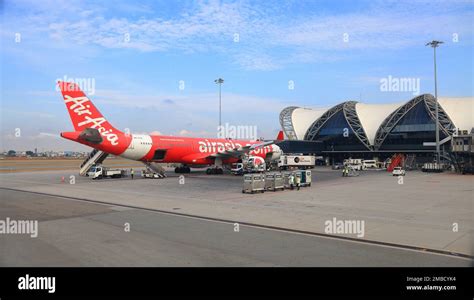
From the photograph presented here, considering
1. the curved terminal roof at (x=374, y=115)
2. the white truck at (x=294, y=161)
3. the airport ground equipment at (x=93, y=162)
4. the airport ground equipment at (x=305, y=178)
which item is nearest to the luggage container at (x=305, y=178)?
the airport ground equipment at (x=305, y=178)

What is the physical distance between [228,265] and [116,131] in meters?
33.0

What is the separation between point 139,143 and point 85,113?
21.1 ft

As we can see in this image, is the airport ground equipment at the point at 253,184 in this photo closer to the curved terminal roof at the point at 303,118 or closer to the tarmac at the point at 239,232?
the tarmac at the point at 239,232

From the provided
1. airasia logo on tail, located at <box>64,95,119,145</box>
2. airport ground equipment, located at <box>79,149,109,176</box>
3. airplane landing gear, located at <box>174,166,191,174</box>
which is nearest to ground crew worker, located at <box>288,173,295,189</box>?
airasia logo on tail, located at <box>64,95,119,145</box>

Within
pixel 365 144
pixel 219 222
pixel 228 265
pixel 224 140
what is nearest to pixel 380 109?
pixel 365 144

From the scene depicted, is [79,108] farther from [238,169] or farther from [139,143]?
[238,169]

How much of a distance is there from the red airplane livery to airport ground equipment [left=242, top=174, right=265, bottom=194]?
17419 mm

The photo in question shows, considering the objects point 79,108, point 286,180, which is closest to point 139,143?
point 79,108

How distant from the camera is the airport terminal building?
73312mm

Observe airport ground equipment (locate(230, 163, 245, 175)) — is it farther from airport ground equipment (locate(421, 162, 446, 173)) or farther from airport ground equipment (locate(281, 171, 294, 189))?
airport ground equipment (locate(421, 162, 446, 173))

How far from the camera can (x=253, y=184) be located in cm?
2539

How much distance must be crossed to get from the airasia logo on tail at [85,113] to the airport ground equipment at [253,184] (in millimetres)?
18304

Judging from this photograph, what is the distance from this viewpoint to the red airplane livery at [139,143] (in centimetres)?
3584

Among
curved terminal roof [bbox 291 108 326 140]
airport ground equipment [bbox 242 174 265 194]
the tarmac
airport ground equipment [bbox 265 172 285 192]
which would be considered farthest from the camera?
curved terminal roof [bbox 291 108 326 140]
